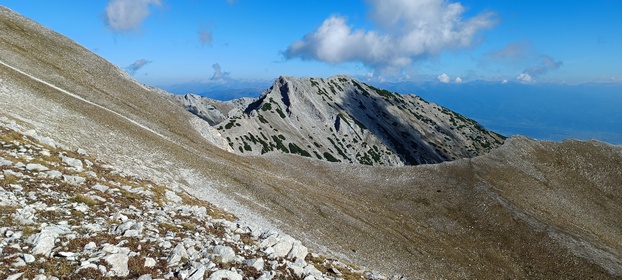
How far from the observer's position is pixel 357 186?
218ft

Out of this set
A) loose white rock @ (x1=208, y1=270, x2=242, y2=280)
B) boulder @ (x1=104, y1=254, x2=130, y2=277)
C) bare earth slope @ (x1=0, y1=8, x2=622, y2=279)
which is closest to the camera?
boulder @ (x1=104, y1=254, x2=130, y2=277)

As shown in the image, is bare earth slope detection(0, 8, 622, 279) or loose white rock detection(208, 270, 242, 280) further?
bare earth slope detection(0, 8, 622, 279)

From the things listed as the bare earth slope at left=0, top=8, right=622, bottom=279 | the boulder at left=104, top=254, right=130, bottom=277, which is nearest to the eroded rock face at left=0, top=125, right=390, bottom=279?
the boulder at left=104, top=254, right=130, bottom=277

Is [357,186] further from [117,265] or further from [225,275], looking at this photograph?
[117,265]

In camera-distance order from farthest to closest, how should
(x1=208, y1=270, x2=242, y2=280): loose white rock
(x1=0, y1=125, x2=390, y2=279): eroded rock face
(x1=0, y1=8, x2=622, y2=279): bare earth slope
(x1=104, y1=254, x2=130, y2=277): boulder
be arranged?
1. (x1=0, y1=8, x2=622, y2=279): bare earth slope
2. (x1=208, y1=270, x2=242, y2=280): loose white rock
3. (x1=0, y1=125, x2=390, y2=279): eroded rock face
4. (x1=104, y1=254, x2=130, y2=277): boulder

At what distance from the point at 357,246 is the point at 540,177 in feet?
217

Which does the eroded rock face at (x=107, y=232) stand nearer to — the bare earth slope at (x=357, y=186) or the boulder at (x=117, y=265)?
the boulder at (x=117, y=265)

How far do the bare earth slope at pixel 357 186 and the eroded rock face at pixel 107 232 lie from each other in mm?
10090

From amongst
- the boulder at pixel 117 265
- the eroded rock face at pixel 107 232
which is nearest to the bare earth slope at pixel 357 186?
the eroded rock face at pixel 107 232

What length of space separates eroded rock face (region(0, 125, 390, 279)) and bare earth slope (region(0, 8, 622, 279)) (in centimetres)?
1009

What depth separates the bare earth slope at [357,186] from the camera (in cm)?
Answer: 3459

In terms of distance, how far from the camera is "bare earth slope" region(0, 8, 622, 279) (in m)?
34.6

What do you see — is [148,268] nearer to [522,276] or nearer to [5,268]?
[5,268]

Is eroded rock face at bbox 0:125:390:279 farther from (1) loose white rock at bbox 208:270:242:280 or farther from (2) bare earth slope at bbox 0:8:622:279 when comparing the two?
(2) bare earth slope at bbox 0:8:622:279
